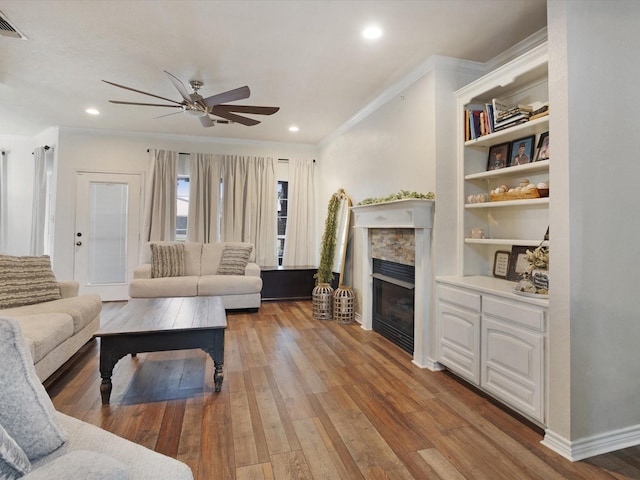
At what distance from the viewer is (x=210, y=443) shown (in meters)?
1.90

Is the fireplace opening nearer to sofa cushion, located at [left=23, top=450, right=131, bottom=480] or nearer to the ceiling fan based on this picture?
the ceiling fan

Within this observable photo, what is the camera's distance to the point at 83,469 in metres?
0.80

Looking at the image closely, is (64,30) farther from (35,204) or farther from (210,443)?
(35,204)

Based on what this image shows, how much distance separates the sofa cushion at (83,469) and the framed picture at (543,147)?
2771 millimetres

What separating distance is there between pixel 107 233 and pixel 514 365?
5715mm

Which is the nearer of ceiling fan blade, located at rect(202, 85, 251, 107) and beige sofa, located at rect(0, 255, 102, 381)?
beige sofa, located at rect(0, 255, 102, 381)

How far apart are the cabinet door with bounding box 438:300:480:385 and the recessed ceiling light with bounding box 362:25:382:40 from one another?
214cm

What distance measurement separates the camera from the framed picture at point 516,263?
2.66 m

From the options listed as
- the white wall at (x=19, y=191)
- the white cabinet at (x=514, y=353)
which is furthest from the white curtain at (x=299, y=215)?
the white wall at (x=19, y=191)

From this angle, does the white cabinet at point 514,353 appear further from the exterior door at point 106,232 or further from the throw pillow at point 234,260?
the exterior door at point 106,232

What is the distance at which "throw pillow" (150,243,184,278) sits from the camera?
4.92 m


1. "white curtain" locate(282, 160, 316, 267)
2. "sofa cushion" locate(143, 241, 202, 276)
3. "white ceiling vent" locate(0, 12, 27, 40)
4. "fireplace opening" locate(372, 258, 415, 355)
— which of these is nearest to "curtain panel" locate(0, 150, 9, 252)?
"sofa cushion" locate(143, 241, 202, 276)

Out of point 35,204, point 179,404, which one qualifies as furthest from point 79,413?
point 35,204

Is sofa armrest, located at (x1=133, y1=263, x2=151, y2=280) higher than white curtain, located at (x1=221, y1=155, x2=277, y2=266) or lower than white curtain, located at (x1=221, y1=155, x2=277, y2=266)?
lower
